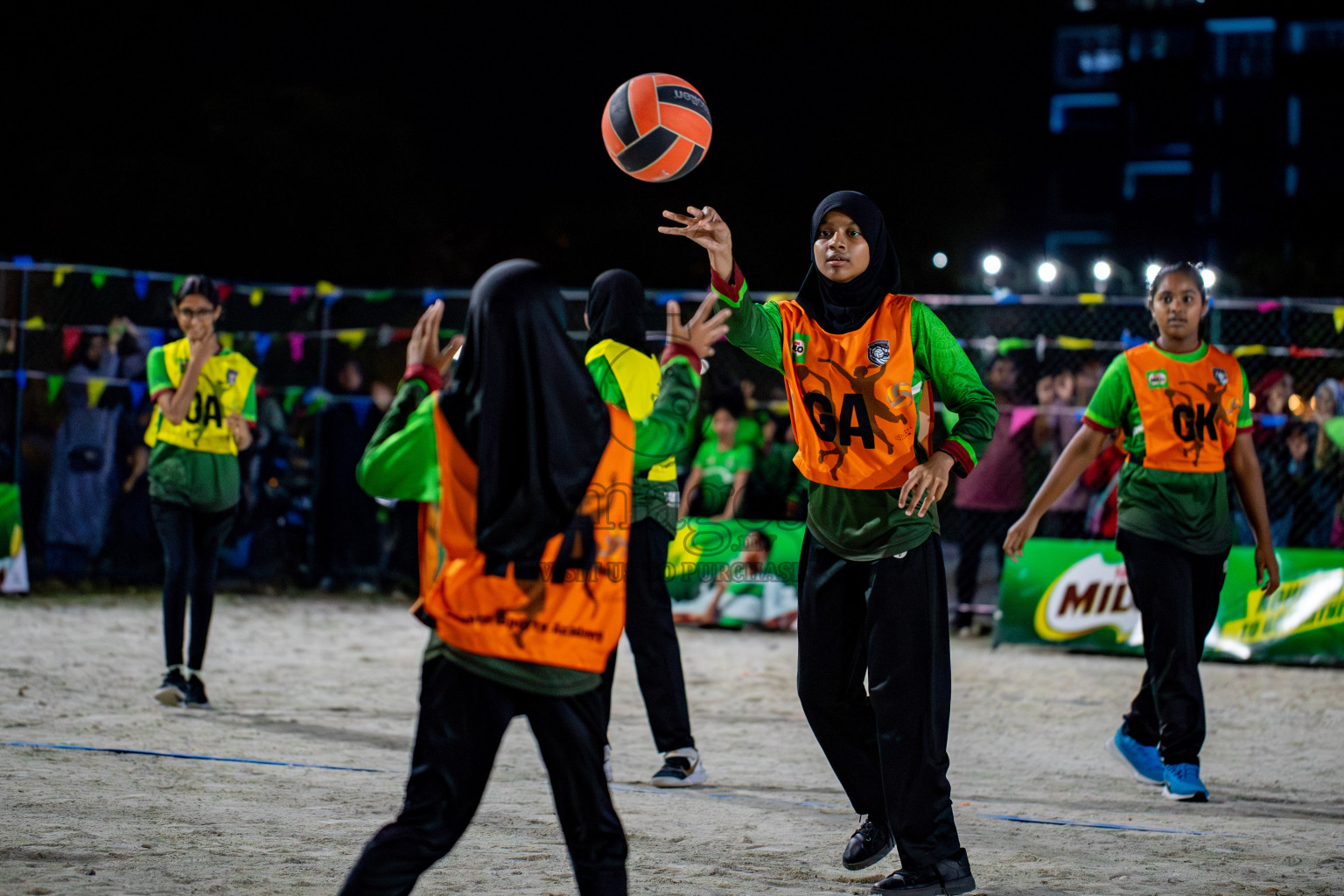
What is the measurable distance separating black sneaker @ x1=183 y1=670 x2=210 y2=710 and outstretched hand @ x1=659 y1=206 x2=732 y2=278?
4371mm

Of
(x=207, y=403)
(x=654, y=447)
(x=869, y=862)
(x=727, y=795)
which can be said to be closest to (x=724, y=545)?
(x=207, y=403)

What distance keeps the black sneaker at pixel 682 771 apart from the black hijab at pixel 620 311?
1843mm

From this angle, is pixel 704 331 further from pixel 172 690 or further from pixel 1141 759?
Result: pixel 172 690

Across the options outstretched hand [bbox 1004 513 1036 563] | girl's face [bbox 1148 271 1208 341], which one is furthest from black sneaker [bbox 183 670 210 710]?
girl's face [bbox 1148 271 1208 341]

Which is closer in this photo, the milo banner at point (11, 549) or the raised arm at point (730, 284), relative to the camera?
the raised arm at point (730, 284)

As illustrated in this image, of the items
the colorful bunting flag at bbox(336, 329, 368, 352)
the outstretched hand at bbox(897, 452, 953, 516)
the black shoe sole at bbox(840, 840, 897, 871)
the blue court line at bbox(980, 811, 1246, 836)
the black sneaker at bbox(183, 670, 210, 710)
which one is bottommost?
the black sneaker at bbox(183, 670, 210, 710)

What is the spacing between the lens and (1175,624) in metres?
5.63

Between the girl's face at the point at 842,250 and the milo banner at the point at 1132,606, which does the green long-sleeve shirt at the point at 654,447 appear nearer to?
the girl's face at the point at 842,250

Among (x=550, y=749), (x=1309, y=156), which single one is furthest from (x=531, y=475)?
(x=1309, y=156)

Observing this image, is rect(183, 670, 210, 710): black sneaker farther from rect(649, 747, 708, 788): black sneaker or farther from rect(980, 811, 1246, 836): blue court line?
rect(980, 811, 1246, 836): blue court line

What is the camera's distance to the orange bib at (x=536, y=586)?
2.86 meters

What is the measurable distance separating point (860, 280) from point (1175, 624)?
251 centimetres

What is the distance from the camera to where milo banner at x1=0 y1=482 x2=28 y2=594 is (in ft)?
35.9

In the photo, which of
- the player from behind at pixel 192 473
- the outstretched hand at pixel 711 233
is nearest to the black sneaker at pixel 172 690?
the player from behind at pixel 192 473
